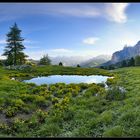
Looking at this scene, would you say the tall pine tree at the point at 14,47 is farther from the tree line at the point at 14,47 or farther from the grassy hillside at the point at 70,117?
the grassy hillside at the point at 70,117

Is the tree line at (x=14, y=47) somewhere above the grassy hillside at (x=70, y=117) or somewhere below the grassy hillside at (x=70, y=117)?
above

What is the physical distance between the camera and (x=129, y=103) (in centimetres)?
1493

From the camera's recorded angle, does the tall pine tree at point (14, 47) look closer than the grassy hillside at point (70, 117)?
No

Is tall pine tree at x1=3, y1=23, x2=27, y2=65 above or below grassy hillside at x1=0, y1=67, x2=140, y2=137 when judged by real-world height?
above

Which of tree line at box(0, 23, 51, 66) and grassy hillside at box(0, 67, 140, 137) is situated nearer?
grassy hillside at box(0, 67, 140, 137)

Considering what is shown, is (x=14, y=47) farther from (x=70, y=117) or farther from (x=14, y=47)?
(x=70, y=117)

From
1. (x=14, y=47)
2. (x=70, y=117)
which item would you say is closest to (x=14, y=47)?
(x=14, y=47)

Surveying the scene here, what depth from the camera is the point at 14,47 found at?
60.7m

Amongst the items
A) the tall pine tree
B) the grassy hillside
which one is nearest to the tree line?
the tall pine tree

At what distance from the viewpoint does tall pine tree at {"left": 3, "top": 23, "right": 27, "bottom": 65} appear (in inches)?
2356

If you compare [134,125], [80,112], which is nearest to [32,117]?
[80,112]

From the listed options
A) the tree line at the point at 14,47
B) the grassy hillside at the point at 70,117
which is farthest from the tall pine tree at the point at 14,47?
the grassy hillside at the point at 70,117

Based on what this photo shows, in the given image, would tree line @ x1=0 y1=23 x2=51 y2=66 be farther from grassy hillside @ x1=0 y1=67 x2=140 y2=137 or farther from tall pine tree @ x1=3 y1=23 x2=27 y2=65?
grassy hillside @ x1=0 y1=67 x2=140 y2=137

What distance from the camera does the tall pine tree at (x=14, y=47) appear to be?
59.9m
